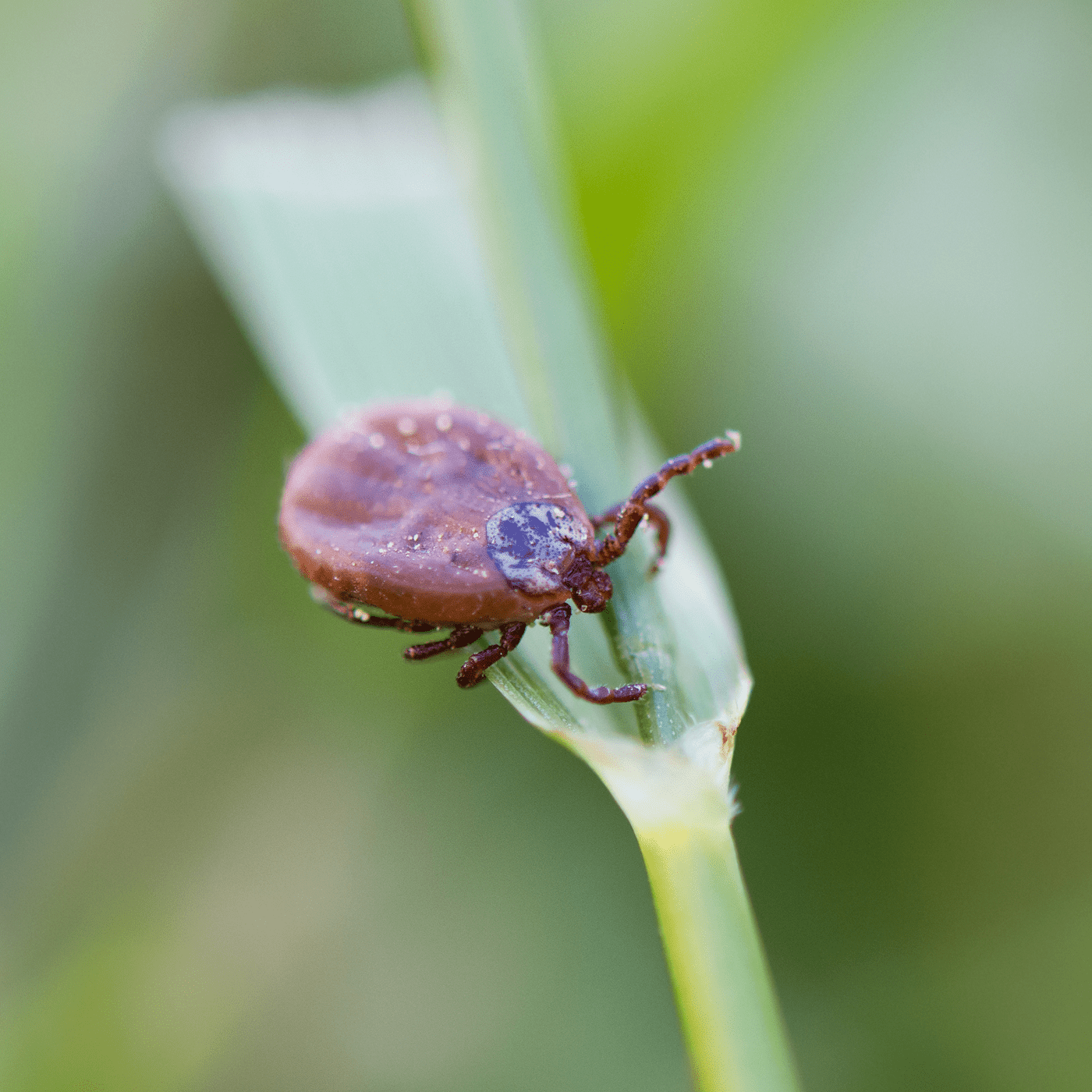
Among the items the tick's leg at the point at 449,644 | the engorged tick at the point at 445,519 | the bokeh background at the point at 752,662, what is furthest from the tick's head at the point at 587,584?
the bokeh background at the point at 752,662

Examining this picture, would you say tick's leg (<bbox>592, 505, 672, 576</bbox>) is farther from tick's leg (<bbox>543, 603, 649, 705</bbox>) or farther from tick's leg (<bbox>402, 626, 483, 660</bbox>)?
tick's leg (<bbox>402, 626, 483, 660</bbox>)

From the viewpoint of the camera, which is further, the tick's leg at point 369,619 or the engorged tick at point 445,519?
the tick's leg at point 369,619

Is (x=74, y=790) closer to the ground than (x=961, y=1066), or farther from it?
farther from it

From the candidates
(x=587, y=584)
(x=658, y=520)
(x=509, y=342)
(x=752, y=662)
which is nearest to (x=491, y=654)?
(x=587, y=584)

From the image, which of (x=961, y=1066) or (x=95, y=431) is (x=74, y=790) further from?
(x=961, y=1066)

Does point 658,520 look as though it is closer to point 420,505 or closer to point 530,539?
point 530,539

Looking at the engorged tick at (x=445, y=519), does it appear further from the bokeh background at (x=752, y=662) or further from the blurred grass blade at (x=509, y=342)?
the bokeh background at (x=752, y=662)

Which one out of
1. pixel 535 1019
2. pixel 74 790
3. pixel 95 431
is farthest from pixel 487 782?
pixel 95 431
